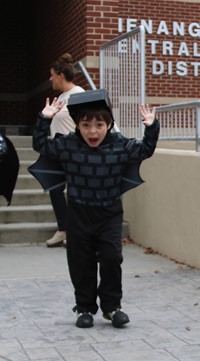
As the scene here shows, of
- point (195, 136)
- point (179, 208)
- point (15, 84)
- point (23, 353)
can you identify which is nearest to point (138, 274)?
point (179, 208)

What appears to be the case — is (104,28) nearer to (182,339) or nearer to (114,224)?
(114,224)

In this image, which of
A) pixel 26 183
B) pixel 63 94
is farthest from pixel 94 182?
pixel 26 183

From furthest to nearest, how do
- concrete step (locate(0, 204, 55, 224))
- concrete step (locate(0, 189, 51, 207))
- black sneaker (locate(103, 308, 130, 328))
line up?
concrete step (locate(0, 189, 51, 207)) → concrete step (locate(0, 204, 55, 224)) → black sneaker (locate(103, 308, 130, 328))

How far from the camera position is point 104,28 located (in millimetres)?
9516

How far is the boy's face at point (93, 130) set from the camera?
172 inches

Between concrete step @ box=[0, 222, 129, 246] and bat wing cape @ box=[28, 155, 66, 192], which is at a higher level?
bat wing cape @ box=[28, 155, 66, 192]

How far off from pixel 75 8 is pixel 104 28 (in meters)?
0.81

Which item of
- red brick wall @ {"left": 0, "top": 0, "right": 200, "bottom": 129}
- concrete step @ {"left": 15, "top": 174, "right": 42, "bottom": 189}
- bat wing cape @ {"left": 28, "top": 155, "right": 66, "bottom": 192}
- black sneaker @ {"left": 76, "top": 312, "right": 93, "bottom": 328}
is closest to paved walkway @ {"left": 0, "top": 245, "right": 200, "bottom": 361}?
black sneaker @ {"left": 76, "top": 312, "right": 93, "bottom": 328}

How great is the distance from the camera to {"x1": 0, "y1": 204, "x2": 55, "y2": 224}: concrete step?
7841 millimetres

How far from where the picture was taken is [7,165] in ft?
17.5

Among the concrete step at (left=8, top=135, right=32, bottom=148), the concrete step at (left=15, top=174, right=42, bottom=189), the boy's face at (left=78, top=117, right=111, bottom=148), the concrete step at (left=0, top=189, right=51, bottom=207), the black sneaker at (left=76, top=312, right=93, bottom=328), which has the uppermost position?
the boy's face at (left=78, top=117, right=111, bottom=148)

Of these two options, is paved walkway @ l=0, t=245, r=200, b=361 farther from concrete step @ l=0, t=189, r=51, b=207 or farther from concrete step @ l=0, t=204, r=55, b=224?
concrete step @ l=0, t=189, r=51, b=207

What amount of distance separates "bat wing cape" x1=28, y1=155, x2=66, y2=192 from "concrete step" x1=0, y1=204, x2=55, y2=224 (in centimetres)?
328

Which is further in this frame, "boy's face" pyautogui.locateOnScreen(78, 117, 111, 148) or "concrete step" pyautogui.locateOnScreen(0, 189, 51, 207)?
"concrete step" pyautogui.locateOnScreen(0, 189, 51, 207)
